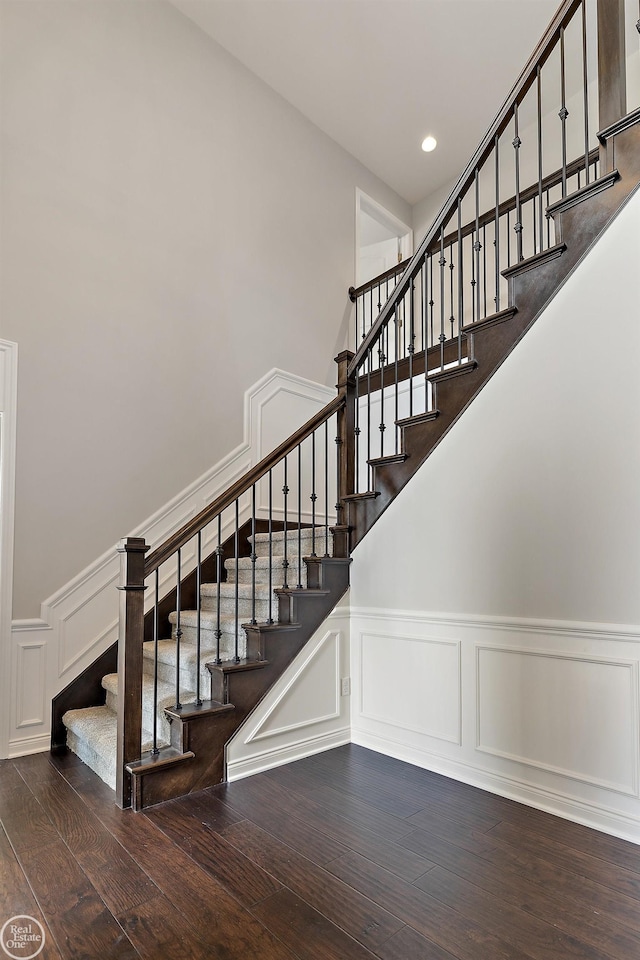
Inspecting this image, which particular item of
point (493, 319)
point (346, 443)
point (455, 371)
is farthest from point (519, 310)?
point (346, 443)

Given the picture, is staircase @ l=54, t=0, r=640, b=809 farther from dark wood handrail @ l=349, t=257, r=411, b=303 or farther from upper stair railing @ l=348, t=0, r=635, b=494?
Result: dark wood handrail @ l=349, t=257, r=411, b=303

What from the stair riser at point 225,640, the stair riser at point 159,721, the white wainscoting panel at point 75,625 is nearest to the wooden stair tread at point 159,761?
the stair riser at point 159,721

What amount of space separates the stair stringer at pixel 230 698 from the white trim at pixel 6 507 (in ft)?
3.63

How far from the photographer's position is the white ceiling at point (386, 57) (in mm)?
4359

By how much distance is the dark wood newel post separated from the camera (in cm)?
254

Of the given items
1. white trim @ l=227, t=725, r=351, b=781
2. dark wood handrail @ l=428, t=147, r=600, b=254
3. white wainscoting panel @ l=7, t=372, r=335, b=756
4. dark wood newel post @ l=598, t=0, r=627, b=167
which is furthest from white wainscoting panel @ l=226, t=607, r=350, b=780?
dark wood newel post @ l=598, t=0, r=627, b=167

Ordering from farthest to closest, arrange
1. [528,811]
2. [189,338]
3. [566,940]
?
[189,338] < [528,811] < [566,940]

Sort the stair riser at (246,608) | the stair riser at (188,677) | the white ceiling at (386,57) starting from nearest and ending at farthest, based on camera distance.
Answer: the stair riser at (188,677), the stair riser at (246,608), the white ceiling at (386,57)

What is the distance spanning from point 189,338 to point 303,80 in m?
2.75

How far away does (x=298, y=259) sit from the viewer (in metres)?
5.19

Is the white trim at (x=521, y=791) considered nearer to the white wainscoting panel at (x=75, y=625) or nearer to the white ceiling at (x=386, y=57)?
the white wainscoting panel at (x=75, y=625)

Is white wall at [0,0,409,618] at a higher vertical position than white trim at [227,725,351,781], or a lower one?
higher

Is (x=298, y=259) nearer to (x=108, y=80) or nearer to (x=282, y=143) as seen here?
(x=282, y=143)

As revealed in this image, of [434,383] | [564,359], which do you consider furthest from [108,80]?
[564,359]
